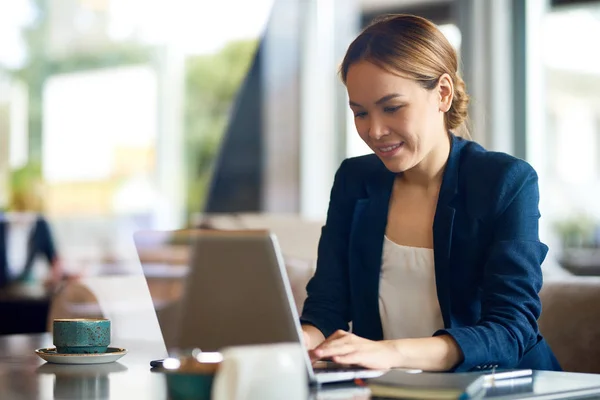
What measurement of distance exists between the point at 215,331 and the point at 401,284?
24.1 inches

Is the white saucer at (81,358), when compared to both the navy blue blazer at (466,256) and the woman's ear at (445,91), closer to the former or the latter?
the navy blue blazer at (466,256)

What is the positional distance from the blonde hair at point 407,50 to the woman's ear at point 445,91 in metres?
0.01

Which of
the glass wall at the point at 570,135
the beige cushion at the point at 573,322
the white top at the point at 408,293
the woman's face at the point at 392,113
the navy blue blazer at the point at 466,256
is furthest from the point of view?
the glass wall at the point at 570,135

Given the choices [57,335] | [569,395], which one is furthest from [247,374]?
[57,335]

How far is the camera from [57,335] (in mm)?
1395

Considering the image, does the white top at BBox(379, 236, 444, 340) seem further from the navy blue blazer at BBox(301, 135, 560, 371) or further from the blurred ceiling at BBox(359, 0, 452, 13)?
the blurred ceiling at BBox(359, 0, 452, 13)

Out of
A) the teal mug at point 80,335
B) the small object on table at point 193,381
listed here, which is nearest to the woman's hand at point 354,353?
the small object on table at point 193,381

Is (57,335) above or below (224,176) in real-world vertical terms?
below

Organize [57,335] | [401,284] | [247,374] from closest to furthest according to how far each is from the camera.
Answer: [247,374] → [57,335] → [401,284]

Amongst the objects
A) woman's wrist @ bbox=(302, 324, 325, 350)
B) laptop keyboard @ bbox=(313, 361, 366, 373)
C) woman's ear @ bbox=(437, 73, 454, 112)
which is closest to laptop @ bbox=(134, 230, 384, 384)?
laptop keyboard @ bbox=(313, 361, 366, 373)

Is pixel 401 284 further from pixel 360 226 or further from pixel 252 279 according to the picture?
pixel 252 279

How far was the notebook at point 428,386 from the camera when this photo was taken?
3.28ft

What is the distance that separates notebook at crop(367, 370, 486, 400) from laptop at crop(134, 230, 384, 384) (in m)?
0.05

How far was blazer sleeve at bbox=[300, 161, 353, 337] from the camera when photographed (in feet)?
5.64
